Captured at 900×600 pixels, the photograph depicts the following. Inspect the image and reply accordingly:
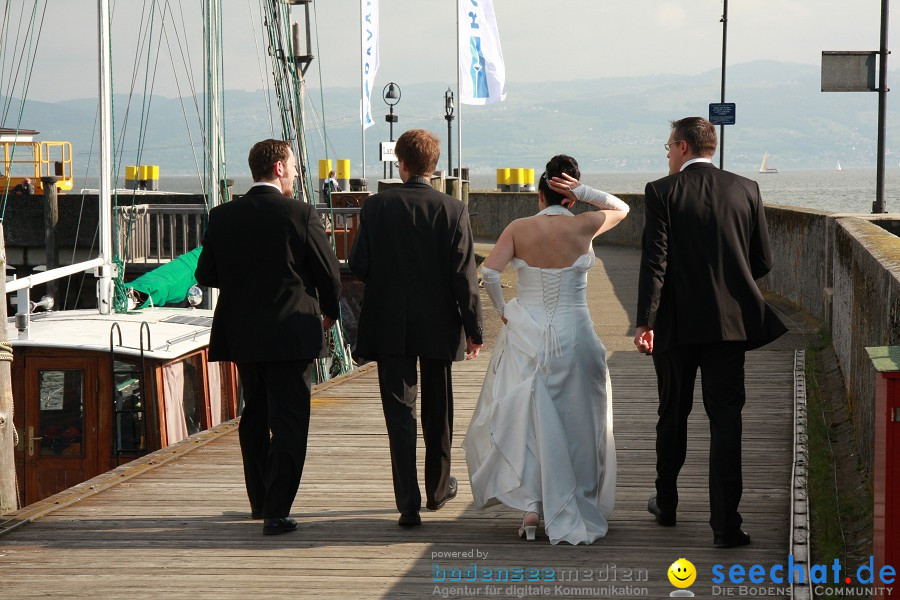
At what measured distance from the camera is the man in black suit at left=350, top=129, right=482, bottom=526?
6.15m

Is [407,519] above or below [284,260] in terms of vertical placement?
below

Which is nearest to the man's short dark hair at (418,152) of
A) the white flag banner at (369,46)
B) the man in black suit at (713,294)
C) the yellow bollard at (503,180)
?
the man in black suit at (713,294)

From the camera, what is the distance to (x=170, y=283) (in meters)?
15.5

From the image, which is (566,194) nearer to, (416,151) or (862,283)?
(416,151)

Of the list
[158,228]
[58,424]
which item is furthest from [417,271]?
[158,228]

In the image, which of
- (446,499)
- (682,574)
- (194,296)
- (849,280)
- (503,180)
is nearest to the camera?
(682,574)

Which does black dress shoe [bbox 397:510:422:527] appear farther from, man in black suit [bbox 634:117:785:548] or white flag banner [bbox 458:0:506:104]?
white flag banner [bbox 458:0:506:104]

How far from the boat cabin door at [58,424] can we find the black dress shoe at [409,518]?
21.0ft

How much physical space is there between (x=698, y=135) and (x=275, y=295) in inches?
85.2

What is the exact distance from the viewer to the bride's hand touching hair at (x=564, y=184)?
6.00m

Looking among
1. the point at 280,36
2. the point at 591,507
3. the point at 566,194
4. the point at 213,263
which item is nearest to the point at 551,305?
the point at 566,194

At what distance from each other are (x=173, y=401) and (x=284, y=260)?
6.91 metres

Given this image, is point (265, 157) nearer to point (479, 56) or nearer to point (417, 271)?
point (417, 271)

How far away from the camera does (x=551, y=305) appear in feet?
20.1
